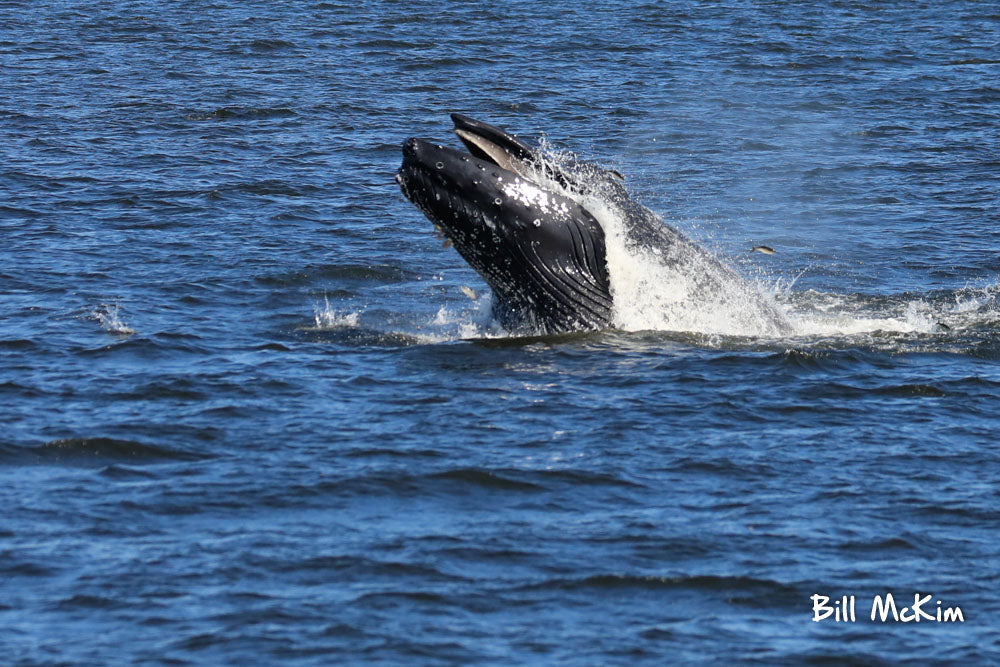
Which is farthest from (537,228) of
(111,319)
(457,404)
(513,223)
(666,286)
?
(111,319)

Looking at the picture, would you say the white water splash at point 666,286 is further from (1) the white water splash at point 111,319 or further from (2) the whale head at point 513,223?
(1) the white water splash at point 111,319

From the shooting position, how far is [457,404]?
13039 mm

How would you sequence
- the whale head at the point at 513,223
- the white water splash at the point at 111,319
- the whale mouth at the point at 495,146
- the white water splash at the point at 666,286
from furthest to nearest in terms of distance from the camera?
the white water splash at the point at 111,319, the white water splash at the point at 666,286, the whale head at the point at 513,223, the whale mouth at the point at 495,146

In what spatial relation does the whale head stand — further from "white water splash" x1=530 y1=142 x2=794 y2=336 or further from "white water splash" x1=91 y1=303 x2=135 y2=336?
"white water splash" x1=91 y1=303 x2=135 y2=336

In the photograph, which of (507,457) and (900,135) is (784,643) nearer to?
(507,457)

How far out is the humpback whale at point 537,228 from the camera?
1359 cm

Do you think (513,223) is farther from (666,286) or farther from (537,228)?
(666,286)

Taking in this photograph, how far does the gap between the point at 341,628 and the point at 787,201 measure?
14745 mm

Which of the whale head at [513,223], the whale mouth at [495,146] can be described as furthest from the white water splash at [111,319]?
the whale mouth at [495,146]

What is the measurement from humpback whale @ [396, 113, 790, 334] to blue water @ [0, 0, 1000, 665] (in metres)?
0.36

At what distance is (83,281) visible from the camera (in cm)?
1731

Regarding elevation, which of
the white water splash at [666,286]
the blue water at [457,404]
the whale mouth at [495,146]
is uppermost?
the whale mouth at [495,146]

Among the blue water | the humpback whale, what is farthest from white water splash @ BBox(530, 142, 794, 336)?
the blue water

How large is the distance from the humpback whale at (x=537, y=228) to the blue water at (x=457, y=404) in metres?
0.36
